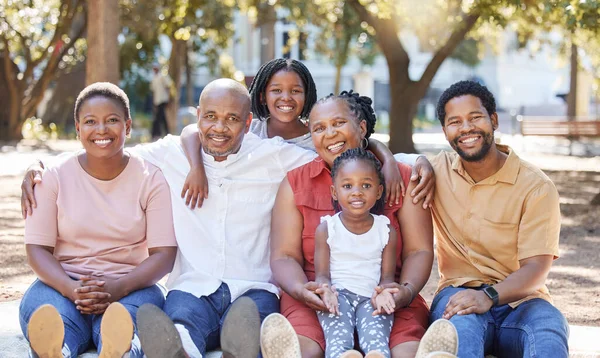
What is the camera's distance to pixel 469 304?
348 cm

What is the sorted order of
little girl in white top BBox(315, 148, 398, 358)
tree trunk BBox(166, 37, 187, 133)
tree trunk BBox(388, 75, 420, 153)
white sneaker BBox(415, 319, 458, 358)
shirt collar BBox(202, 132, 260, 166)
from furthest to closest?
tree trunk BBox(166, 37, 187, 133) < tree trunk BBox(388, 75, 420, 153) < shirt collar BBox(202, 132, 260, 166) < little girl in white top BBox(315, 148, 398, 358) < white sneaker BBox(415, 319, 458, 358)

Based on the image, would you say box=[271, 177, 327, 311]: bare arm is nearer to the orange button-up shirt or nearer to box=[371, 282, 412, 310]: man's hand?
box=[371, 282, 412, 310]: man's hand

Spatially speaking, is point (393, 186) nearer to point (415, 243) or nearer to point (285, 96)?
point (415, 243)

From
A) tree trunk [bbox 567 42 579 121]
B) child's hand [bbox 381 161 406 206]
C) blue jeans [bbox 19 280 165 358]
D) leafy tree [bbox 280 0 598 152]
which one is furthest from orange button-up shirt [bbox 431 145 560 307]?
tree trunk [bbox 567 42 579 121]

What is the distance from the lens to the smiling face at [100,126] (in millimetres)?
3787

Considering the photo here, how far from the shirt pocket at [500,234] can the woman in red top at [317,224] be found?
27cm

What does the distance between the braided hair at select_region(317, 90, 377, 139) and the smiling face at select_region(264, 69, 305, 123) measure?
1.45 ft

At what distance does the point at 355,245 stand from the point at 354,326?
381 millimetres

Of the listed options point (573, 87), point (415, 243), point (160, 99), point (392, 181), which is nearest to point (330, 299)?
point (415, 243)

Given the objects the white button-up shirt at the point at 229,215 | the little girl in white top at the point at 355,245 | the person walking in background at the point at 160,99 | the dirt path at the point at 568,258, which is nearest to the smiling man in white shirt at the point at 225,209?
the white button-up shirt at the point at 229,215

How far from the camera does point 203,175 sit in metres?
3.99

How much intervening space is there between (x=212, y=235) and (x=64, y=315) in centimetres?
85

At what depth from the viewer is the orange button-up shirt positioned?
12.1ft

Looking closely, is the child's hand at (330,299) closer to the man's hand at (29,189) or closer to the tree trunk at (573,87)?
the man's hand at (29,189)
